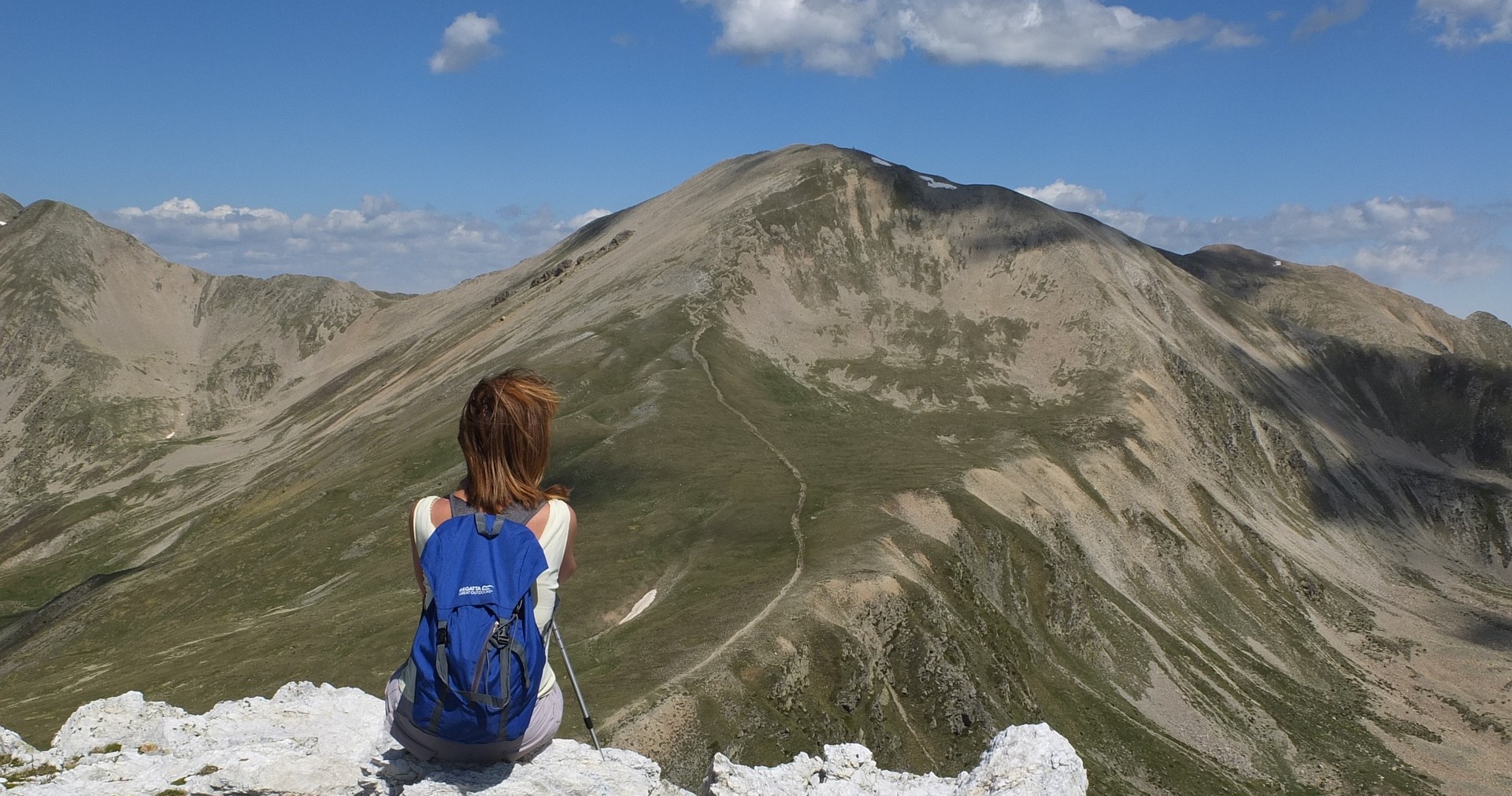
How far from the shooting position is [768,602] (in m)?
62.6

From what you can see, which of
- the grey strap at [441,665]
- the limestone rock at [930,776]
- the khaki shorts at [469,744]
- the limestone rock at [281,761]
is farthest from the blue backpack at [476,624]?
the limestone rock at [930,776]

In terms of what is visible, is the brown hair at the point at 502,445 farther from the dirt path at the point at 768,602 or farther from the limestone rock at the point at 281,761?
the dirt path at the point at 768,602

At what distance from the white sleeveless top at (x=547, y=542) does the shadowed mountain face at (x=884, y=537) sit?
36.7 meters

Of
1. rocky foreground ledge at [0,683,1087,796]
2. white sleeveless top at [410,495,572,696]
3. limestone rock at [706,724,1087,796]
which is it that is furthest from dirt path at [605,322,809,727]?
white sleeveless top at [410,495,572,696]

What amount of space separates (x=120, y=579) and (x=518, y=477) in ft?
412

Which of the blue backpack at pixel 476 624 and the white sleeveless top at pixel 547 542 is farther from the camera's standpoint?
the white sleeveless top at pixel 547 542

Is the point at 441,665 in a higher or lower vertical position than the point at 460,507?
lower

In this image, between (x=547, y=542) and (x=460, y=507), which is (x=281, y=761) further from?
(x=547, y=542)

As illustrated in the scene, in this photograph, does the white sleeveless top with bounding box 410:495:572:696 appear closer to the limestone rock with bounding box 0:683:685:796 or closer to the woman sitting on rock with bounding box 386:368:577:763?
the woman sitting on rock with bounding box 386:368:577:763

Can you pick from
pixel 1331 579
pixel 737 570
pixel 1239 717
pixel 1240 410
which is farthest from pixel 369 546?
pixel 1240 410

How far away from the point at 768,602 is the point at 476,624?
53932mm

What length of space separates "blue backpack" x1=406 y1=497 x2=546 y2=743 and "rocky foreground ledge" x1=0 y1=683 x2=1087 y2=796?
5.31ft

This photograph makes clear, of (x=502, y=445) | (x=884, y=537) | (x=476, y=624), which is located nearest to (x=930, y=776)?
(x=476, y=624)

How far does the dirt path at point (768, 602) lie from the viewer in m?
49.1
